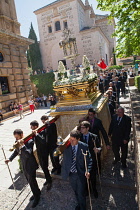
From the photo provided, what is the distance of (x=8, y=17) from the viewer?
51.0ft

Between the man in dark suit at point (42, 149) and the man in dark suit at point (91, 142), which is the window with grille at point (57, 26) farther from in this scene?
the man in dark suit at point (91, 142)

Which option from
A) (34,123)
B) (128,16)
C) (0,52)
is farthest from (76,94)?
(0,52)

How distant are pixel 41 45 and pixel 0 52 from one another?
62.5 ft

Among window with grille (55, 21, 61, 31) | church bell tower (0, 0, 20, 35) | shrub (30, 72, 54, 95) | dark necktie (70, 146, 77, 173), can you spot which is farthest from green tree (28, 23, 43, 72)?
dark necktie (70, 146, 77, 173)

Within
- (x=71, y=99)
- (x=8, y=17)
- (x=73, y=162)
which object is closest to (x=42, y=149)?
(x=73, y=162)

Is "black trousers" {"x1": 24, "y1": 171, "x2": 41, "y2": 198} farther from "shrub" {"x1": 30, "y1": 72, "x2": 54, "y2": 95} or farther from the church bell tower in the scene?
"shrub" {"x1": 30, "y1": 72, "x2": 54, "y2": 95}

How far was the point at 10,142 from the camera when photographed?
27.0ft

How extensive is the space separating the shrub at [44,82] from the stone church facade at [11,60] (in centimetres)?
780

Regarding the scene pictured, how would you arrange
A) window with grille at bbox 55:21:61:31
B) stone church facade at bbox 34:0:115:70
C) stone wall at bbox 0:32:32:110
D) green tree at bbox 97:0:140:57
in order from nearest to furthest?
green tree at bbox 97:0:140:57
stone wall at bbox 0:32:32:110
stone church facade at bbox 34:0:115:70
window with grille at bbox 55:21:61:31

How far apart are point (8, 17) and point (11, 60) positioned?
13.6 ft

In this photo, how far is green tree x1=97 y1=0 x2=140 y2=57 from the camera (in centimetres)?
848

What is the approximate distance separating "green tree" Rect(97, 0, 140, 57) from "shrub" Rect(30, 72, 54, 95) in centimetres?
1638

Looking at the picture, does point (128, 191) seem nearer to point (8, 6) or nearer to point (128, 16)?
point (128, 16)

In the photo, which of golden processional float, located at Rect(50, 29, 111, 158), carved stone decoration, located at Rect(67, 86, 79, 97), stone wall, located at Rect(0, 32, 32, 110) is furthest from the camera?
stone wall, located at Rect(0, 32, 32, 110)
